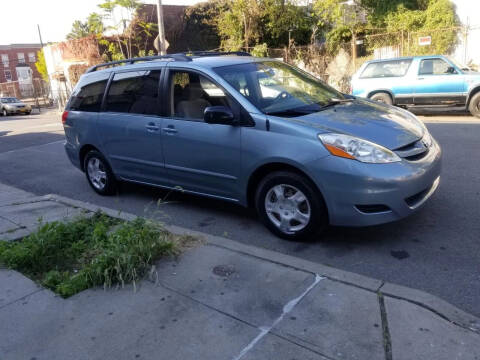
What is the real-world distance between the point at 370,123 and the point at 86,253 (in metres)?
2.96

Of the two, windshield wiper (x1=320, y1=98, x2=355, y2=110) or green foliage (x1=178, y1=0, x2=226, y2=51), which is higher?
green foliage (x1=178, y1=0, x2=226, y2=51)

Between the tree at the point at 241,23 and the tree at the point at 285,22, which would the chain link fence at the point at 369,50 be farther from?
the tree at the point at 285,22

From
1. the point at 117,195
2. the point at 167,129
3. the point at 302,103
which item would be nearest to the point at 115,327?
the point at 167,129

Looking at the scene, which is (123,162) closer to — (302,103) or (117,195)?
(117,195)

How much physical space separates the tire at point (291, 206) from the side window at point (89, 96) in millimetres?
2998

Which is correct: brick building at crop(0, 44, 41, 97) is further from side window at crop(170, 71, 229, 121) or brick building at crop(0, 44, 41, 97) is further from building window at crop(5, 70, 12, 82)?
side window at crop(170, 71, 229, 121)

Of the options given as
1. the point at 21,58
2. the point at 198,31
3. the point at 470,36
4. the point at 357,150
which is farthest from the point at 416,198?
the point at 21,58

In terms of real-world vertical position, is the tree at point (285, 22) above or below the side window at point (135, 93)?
above

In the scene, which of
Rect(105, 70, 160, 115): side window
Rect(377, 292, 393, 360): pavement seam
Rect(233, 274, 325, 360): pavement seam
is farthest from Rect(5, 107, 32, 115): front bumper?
Rect(377, 292, 393, 360): pavement seam

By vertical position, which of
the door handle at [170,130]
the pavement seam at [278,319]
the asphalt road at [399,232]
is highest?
the door handle at [170,130]

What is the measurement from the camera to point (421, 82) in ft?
39.4

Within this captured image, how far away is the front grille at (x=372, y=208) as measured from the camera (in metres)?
3.90

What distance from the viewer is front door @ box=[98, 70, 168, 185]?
532 cm

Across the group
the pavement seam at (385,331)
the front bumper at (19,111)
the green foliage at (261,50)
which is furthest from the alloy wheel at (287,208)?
the front bumper at (19,111)
